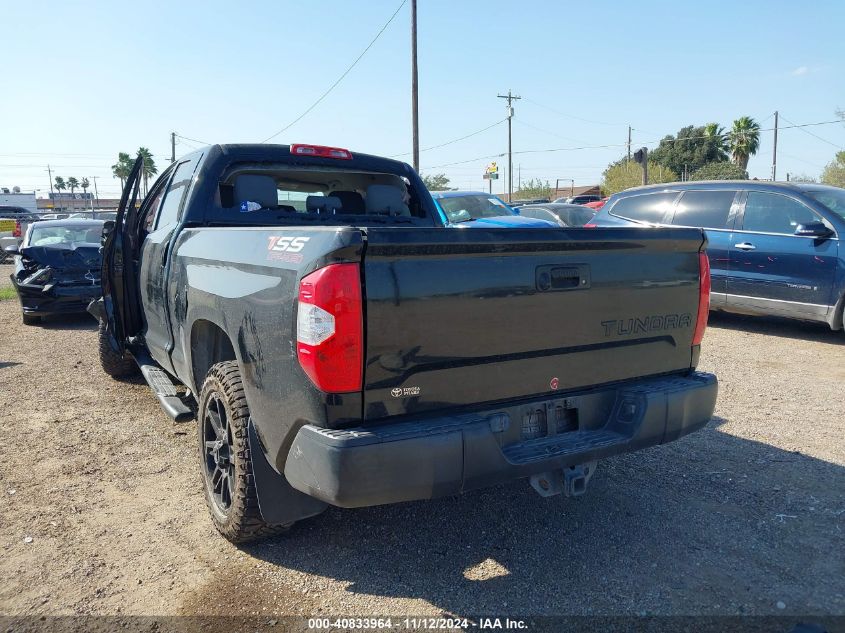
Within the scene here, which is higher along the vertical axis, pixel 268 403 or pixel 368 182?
pixel 368 182

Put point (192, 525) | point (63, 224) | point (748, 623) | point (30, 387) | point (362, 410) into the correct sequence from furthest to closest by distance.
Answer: point (63, 224) → point (30, 387) → point (192, 525) → point (748, 623) → point (362, 410)

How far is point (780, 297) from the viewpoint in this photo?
25.7ft

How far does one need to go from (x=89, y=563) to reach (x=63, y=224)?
9399 mm

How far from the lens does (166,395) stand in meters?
4.16

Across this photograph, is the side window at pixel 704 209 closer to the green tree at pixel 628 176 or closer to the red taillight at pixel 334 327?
the red taillight at pixel 334 327

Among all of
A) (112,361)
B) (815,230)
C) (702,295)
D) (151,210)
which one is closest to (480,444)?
(702,295)

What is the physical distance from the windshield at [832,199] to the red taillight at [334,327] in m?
7.18

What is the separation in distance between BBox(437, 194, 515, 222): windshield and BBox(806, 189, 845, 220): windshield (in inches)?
221

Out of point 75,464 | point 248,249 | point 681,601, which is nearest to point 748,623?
point 681,601

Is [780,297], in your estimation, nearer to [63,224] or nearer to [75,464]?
[75,464]

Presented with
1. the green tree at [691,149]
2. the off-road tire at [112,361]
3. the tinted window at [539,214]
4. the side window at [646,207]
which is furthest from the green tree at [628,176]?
the off-road tire at [112,361]

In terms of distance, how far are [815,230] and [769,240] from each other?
581 millimetres

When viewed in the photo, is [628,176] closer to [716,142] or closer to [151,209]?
[716,142]

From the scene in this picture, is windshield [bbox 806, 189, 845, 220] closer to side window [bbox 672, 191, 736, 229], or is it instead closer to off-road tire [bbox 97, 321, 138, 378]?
side window [bbox 672, 191, 736, 229]
